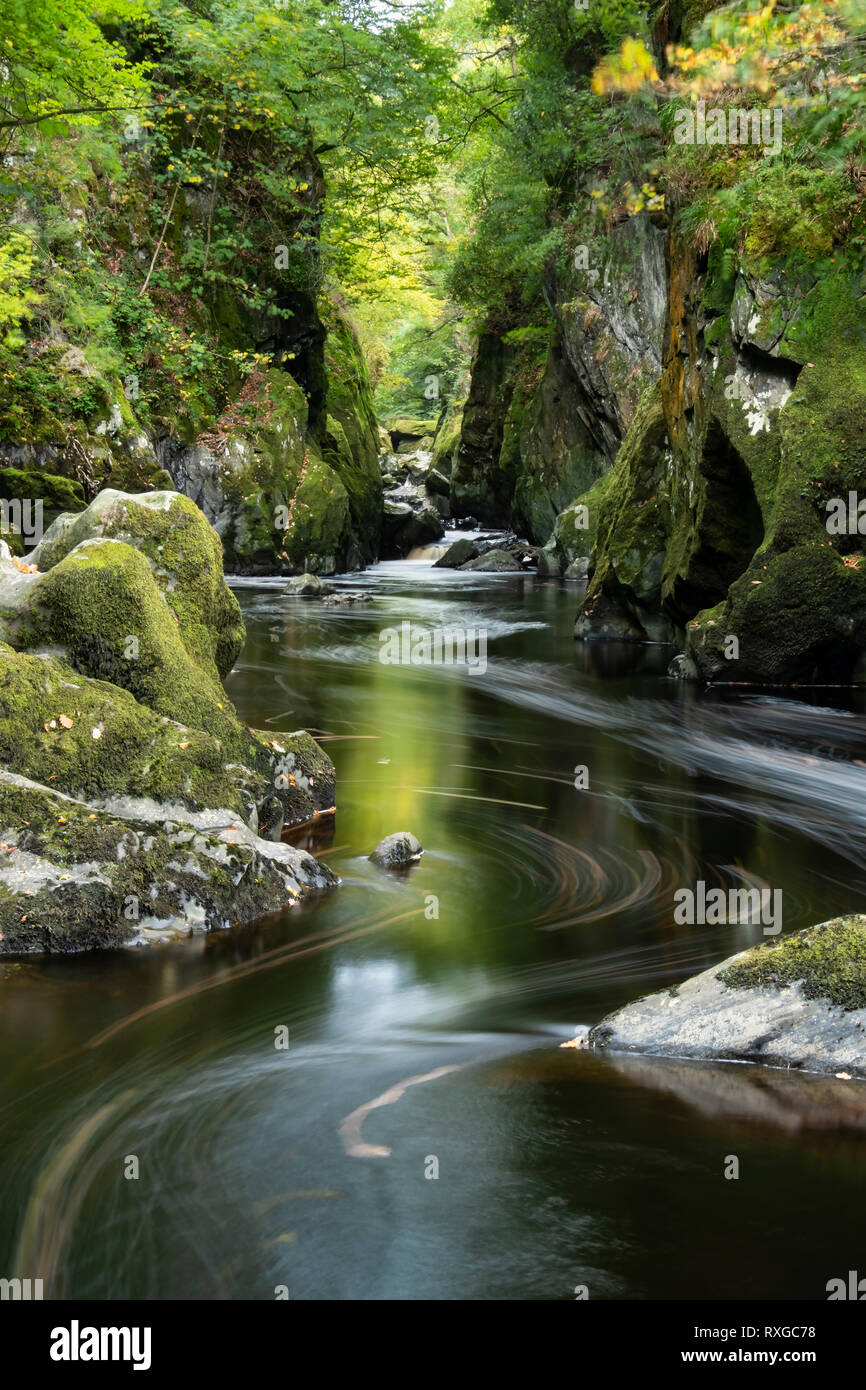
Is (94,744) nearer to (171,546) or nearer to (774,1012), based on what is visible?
(171,546)

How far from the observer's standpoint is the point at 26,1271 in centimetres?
280

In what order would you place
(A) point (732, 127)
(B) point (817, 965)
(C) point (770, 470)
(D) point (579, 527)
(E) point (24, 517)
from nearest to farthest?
(B) point (817, 965), (C) point (770, 470), (A) point (732, 127), (E) point (24, 517), (D) point (579, 527)

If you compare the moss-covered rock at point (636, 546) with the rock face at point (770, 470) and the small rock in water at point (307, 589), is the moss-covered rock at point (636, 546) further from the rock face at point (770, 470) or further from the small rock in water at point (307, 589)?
the small rock in water at point (307, 589)

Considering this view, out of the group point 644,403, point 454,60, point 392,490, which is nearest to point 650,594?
point 644,403

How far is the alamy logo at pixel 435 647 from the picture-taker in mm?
14516

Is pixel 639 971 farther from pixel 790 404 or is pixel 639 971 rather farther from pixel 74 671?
pixel 790 404

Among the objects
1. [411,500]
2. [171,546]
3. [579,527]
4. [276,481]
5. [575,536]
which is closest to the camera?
[171,546]

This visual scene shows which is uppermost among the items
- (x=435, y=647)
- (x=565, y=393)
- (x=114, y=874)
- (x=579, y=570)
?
(x=565, y=393)

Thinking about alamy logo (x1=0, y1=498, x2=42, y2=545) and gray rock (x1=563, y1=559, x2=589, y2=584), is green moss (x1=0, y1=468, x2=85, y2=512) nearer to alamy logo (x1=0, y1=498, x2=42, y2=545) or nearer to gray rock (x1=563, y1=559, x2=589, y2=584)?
alamy logo (x1=0, y1=498, x2=42, y2=545)

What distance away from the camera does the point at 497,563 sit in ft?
90.8

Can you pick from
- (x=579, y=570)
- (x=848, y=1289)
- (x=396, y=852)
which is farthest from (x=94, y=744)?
(x=579, y=570)

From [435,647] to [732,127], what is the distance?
25.1 ft

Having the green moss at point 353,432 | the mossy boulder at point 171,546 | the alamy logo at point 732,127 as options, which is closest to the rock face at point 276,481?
the green moss at point 353,432

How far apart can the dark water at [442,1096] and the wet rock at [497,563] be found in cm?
2010
